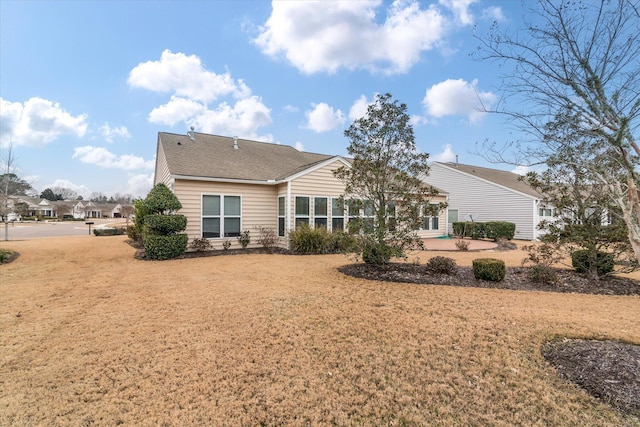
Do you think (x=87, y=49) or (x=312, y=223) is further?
(x=312, y=223)

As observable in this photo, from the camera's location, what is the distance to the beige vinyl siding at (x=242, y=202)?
1122 cm

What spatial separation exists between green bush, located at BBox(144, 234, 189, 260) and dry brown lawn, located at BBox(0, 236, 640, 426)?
350 centimetres

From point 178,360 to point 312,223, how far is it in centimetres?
951

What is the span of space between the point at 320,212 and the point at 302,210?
34.7 inches

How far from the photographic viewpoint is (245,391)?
260 cm

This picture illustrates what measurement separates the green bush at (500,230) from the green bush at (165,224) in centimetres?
1681

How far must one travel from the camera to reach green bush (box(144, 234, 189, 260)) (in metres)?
9.98

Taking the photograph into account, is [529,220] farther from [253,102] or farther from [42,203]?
→ [42,203]

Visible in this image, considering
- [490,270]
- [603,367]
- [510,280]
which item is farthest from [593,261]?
[603,367]

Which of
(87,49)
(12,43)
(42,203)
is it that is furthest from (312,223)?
(42,203)

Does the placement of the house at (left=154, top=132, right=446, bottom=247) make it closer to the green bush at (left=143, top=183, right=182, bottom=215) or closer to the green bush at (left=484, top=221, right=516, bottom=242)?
the green bush at (left=143, top=183, right=182, bottom=215)

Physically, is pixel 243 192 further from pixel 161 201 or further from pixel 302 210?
pixel 161 201

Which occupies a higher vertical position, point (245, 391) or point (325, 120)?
point (325, 120)

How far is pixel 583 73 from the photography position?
270cm
